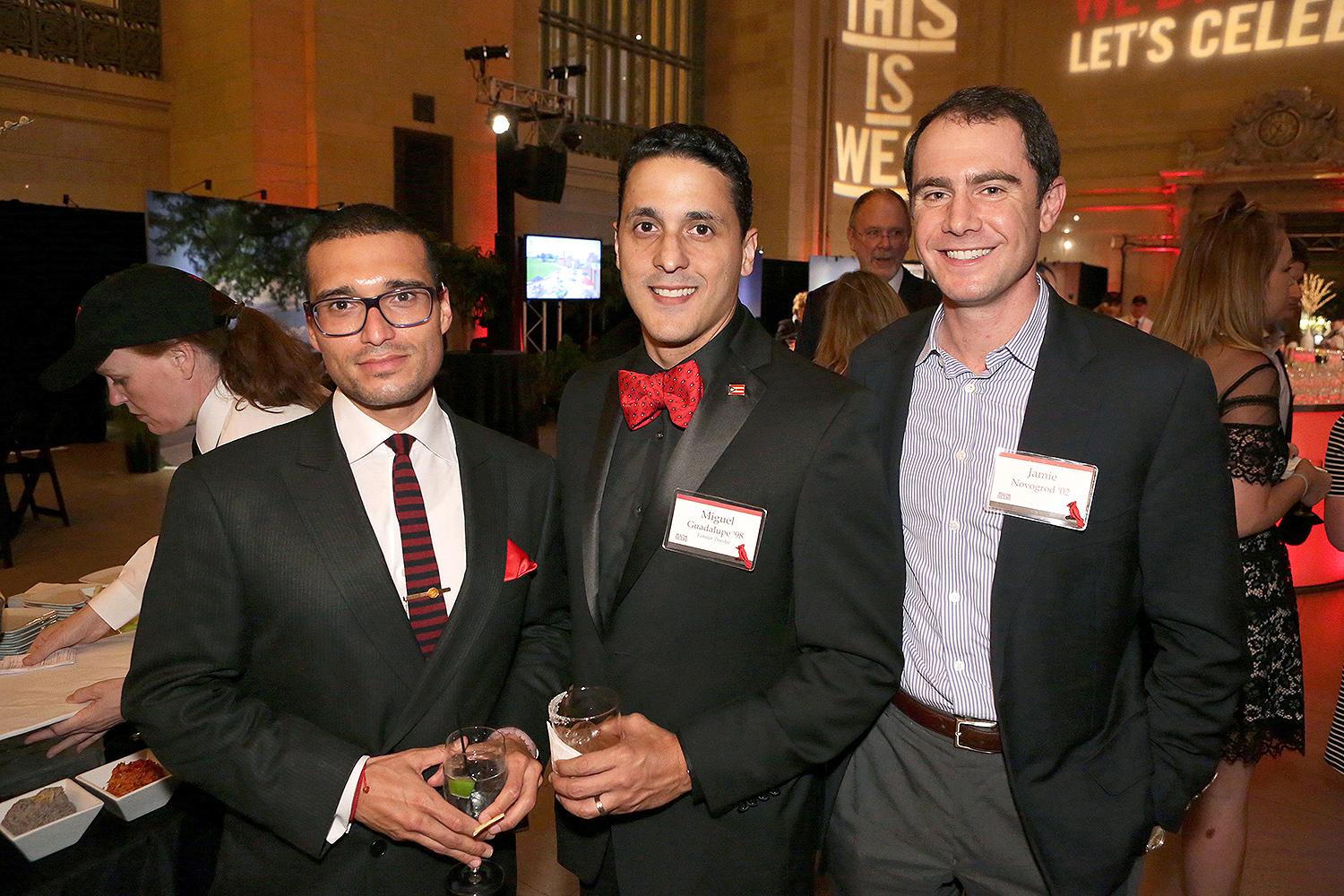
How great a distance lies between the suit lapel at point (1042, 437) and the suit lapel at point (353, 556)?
40.1 inches

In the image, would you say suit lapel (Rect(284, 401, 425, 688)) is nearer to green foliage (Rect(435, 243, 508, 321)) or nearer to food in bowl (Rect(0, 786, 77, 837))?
food in bowl (Rect(0, 786, 77, 837))

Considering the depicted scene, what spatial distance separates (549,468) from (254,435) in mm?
547

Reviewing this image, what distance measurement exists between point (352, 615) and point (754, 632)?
0.69 meters

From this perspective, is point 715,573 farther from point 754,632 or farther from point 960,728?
point 960,728

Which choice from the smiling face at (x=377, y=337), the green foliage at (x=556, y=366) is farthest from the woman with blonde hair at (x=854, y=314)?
the green foliage at (x=556, y=366)

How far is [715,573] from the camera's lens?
1.47 m

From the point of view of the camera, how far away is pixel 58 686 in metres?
2.03

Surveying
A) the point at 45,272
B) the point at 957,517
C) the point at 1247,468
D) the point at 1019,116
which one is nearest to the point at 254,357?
the point at 957,517

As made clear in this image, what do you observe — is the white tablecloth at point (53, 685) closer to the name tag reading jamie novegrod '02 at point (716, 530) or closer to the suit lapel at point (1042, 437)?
the name tag reading jamie novegrod '02 at point (716, 530)

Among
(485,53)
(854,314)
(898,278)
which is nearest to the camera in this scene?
(854,314)

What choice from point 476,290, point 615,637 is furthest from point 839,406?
point 476,290

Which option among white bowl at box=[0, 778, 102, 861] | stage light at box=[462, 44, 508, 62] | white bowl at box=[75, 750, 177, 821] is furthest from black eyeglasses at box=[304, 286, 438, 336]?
stage light at box=[462, 44, 508, 62]

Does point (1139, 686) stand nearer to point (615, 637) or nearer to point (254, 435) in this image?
point (615, 637)

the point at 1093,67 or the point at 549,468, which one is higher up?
the point at 1093,67
